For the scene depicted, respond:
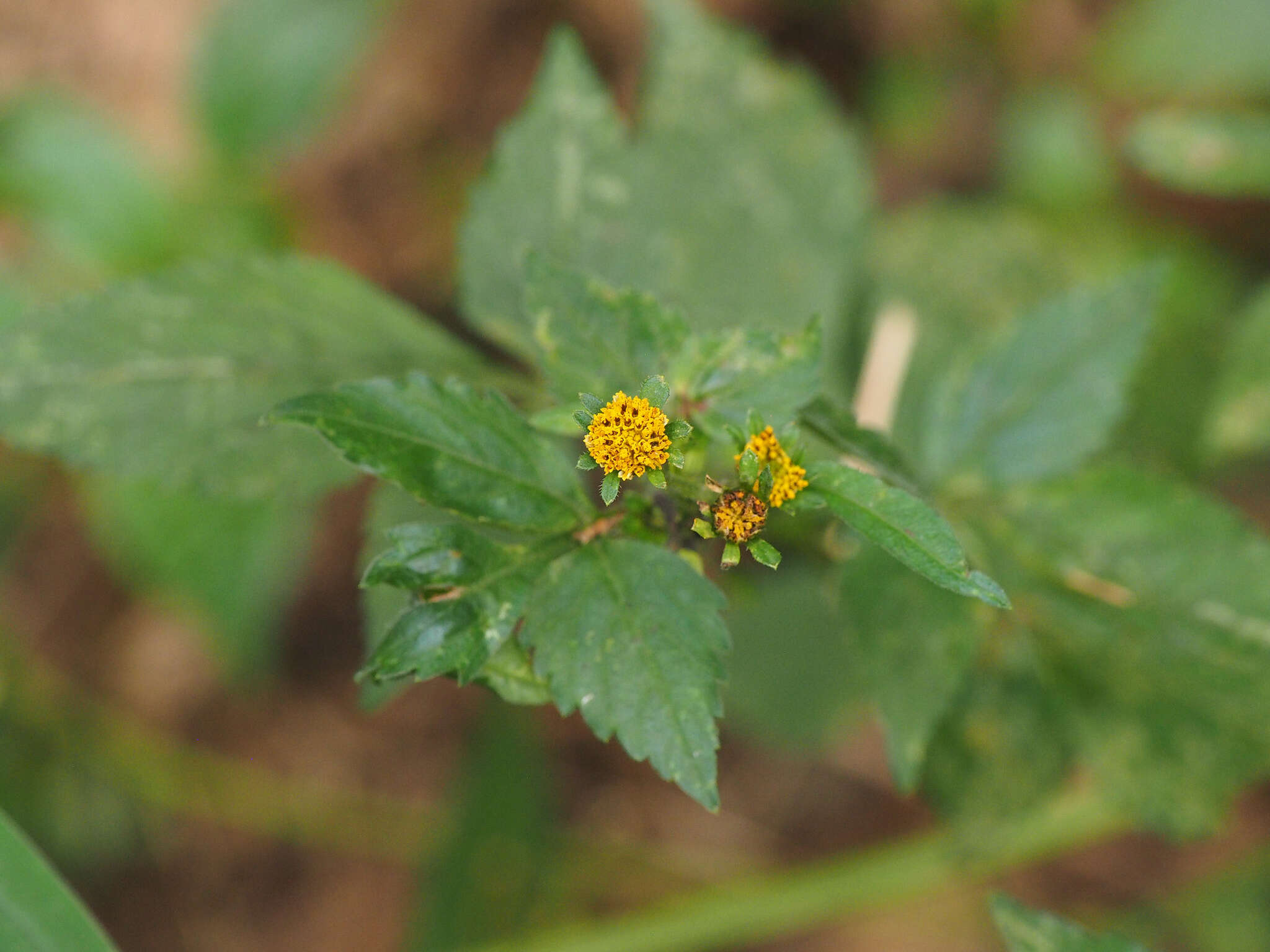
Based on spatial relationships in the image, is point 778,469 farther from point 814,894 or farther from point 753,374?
point 814,894

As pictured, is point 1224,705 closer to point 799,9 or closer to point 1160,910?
point 1160,910

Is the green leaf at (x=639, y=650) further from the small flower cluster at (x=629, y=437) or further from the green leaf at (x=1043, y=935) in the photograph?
the green leaf at (x=1043, y=935)

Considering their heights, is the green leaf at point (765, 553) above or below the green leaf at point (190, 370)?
above

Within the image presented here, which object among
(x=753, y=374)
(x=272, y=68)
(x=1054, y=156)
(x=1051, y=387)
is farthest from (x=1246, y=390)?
(x=272, y=68)

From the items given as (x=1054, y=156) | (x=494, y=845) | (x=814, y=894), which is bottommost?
(x=494, y=845)

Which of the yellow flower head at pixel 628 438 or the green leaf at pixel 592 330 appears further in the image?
the green leaf at pixel 592 330

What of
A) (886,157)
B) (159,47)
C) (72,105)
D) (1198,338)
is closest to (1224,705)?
(1198,338)

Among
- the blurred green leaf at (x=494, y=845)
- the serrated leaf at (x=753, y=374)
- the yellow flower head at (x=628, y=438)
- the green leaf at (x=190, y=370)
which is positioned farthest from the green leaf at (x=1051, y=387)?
the blurred green leaf at (x=494, y=845)
